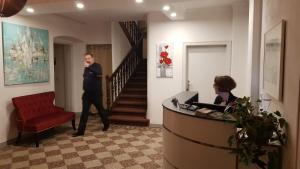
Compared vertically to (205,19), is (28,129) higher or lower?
lower

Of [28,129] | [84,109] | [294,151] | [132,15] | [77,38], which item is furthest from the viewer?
[77,38]

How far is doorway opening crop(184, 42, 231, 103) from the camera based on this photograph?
5324mm

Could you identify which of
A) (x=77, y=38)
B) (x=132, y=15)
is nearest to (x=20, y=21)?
(x=77, y=38)

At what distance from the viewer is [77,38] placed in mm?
6684

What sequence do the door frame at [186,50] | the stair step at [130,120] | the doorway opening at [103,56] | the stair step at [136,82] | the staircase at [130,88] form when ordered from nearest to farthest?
the door frame at [186,50], the stair step at [130,120], the staircase at [130,88], the doorway opening at [103,56], the stair step at [136,82]

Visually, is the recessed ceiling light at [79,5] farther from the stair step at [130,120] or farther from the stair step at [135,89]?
the stair step at [135,89]

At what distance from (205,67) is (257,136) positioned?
385cm

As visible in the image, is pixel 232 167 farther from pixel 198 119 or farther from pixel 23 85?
pixel 23 85

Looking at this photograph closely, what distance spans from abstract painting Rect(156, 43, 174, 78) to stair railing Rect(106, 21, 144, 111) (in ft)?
4.95

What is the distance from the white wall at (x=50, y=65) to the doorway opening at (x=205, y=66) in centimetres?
277

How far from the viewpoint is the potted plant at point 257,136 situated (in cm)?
173

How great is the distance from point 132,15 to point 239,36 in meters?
2.59

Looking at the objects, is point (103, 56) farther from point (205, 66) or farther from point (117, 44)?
point (205, 66)

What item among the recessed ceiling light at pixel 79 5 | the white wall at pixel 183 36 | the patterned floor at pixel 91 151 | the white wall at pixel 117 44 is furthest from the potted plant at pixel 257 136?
the white wall at pixel 117 44
